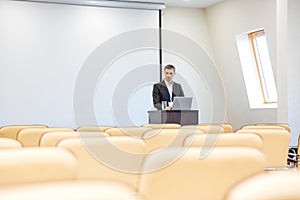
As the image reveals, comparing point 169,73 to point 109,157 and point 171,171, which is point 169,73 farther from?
point 171,171

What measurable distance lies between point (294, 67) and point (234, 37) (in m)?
2.89

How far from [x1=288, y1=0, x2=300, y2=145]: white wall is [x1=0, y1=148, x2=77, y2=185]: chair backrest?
758 cm

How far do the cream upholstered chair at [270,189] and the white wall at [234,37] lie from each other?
8903 mm

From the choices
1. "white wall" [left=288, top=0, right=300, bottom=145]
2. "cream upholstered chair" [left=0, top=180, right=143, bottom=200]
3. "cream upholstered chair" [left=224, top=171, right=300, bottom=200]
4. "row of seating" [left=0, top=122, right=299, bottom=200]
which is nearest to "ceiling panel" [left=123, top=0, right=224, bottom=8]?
"white wall" [left=288, top=0, right=300, bottom=145]

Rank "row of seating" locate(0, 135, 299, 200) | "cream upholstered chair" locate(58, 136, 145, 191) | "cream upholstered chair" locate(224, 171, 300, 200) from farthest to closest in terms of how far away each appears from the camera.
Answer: "cream upholstered chair" locate(58, 136, 145, 191), "row of seating" locate(0, 135, 299, 200), "cream upholstered chair" locate(224, 171, 300, 200)

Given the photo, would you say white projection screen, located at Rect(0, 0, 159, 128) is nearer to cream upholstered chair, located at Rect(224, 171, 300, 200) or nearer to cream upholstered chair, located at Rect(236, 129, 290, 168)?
cream upholstered chair, located at Rect(236, 129, 290, 168)

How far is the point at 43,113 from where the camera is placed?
10562 millimetres

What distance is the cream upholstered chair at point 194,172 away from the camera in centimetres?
169

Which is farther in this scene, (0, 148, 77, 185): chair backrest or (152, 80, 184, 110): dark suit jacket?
(152, 80, 184, 110): dark suit jacket

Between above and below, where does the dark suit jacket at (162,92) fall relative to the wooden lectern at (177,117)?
above

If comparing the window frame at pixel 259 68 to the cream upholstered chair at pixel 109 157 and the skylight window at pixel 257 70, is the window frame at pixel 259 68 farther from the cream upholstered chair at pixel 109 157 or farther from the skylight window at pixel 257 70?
the cream upholstered chair at pixel 109 157

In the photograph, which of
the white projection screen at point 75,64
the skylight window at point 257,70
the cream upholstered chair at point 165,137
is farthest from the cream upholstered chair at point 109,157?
the skylight window at point 257,70

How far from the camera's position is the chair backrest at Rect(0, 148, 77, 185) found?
4.87 feet

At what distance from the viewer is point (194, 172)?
174cm
